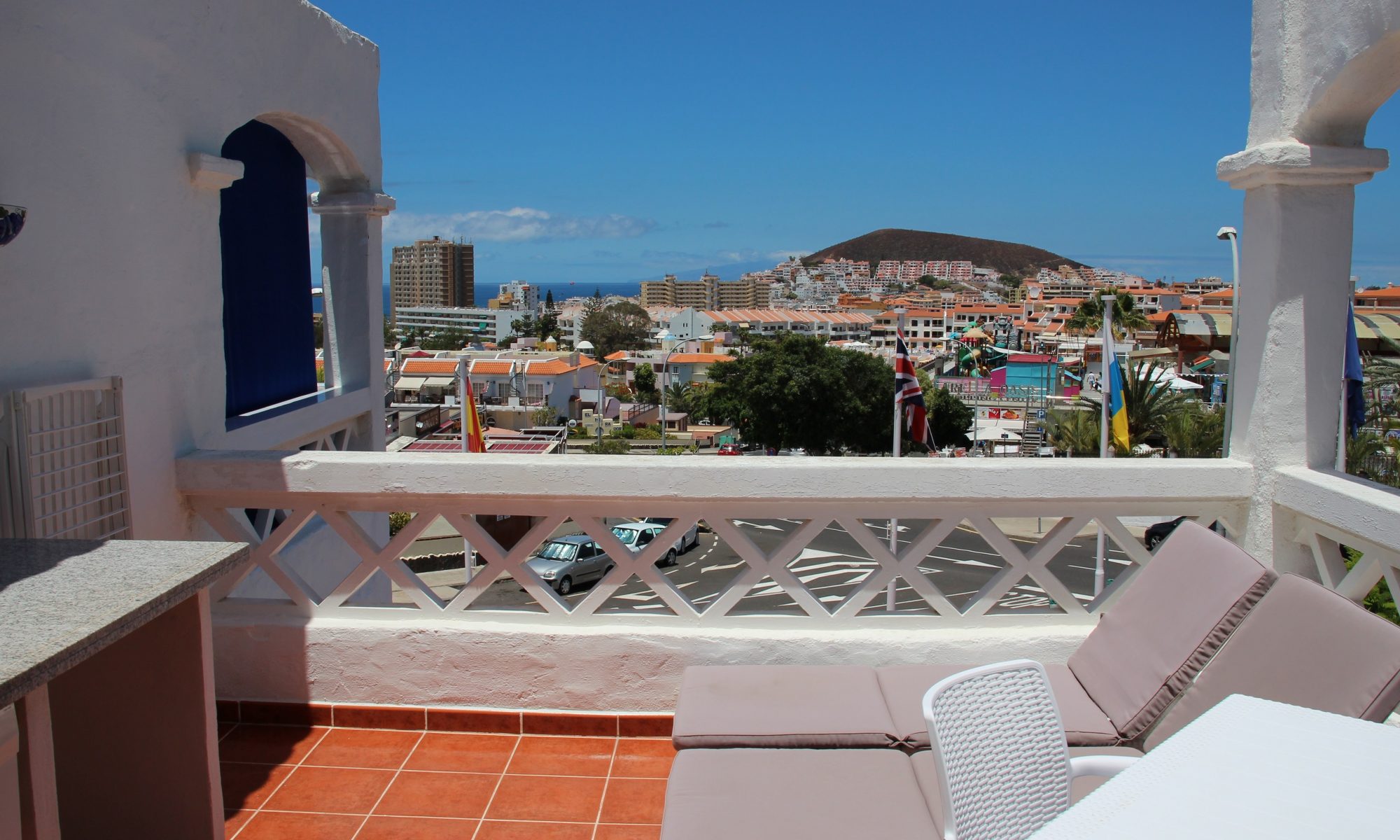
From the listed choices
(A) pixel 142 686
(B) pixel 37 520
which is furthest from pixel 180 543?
(B) pixel 37 520

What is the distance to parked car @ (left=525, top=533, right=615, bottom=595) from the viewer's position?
61.3 ft

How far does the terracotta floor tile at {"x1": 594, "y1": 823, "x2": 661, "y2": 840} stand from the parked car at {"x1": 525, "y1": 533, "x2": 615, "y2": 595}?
15.8 metres

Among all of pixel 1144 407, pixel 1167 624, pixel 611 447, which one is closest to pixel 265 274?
pixel 1167 624

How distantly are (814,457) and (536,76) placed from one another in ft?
476

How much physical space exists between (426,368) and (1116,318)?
4306 cm

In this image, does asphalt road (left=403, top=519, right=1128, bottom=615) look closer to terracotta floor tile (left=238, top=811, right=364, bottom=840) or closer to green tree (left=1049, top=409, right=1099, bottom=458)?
green tree (left=1049, top=409, right=1099, bottom=458)

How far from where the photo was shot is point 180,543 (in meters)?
1.84

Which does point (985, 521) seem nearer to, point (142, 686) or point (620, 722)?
point (620, 722)

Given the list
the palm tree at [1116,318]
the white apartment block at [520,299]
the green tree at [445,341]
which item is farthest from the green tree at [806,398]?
the white apartment block at [520,299]

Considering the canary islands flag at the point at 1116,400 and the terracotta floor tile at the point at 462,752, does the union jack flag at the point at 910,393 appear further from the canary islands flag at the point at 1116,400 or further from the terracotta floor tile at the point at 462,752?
the terracotta floor tile at the point at 462,752

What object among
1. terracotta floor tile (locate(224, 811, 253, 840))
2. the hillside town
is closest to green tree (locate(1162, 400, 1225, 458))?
the hillside town

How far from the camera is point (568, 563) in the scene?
62.3ft

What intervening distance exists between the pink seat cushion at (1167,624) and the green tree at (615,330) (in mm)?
104611

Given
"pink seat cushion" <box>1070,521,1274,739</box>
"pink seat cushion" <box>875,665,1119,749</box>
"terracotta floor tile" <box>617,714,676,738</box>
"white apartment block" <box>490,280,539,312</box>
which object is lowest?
"terracotta floor tile" <box>617,714,676,738</box>
